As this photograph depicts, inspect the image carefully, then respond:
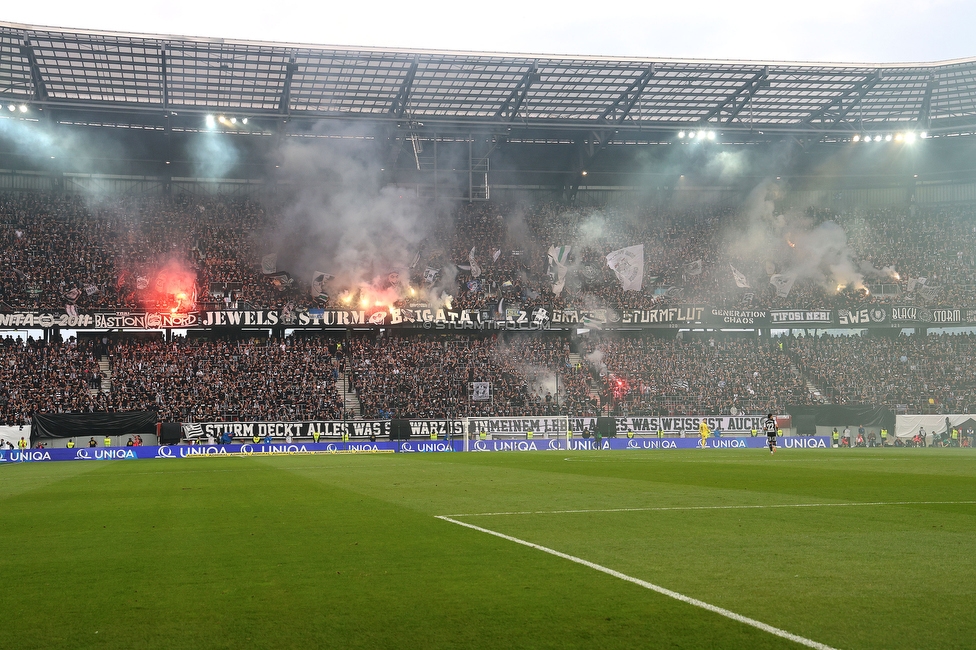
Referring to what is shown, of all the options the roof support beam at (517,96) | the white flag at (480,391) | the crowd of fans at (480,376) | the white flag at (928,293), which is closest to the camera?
the crowd of fans at (480,376)

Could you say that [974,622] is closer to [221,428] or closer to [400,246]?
[221,428]

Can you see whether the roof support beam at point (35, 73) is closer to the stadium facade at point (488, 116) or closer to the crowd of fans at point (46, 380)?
the stadium facade at point (488, 116)

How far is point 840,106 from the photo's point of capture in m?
56.7

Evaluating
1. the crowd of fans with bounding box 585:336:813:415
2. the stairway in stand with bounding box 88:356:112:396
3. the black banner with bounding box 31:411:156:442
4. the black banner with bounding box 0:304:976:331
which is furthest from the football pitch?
the black banner with bounding box 0:304:976:331

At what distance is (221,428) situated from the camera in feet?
149

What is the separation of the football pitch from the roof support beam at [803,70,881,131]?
1682 inches

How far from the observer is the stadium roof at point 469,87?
4609cm

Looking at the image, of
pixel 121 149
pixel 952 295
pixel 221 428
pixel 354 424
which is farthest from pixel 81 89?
pixel 952 295

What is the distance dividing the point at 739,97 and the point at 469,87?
711 inches

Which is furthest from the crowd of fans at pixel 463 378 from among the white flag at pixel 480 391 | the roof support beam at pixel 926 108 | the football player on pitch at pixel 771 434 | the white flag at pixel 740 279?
the roof support beam at pixel 926 108

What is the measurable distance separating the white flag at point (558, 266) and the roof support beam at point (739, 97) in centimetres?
1294

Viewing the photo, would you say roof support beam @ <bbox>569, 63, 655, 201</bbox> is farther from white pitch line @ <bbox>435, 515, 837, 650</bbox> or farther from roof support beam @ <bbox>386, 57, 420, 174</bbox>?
white pitch line @ <bbox>435, 515, 837, 650</bbox>

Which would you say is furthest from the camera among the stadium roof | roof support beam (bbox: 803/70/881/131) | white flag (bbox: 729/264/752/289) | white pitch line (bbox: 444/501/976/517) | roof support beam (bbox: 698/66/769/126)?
white flag (bbox: 729/264/752/289)

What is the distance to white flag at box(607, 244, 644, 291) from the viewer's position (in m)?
58.7
